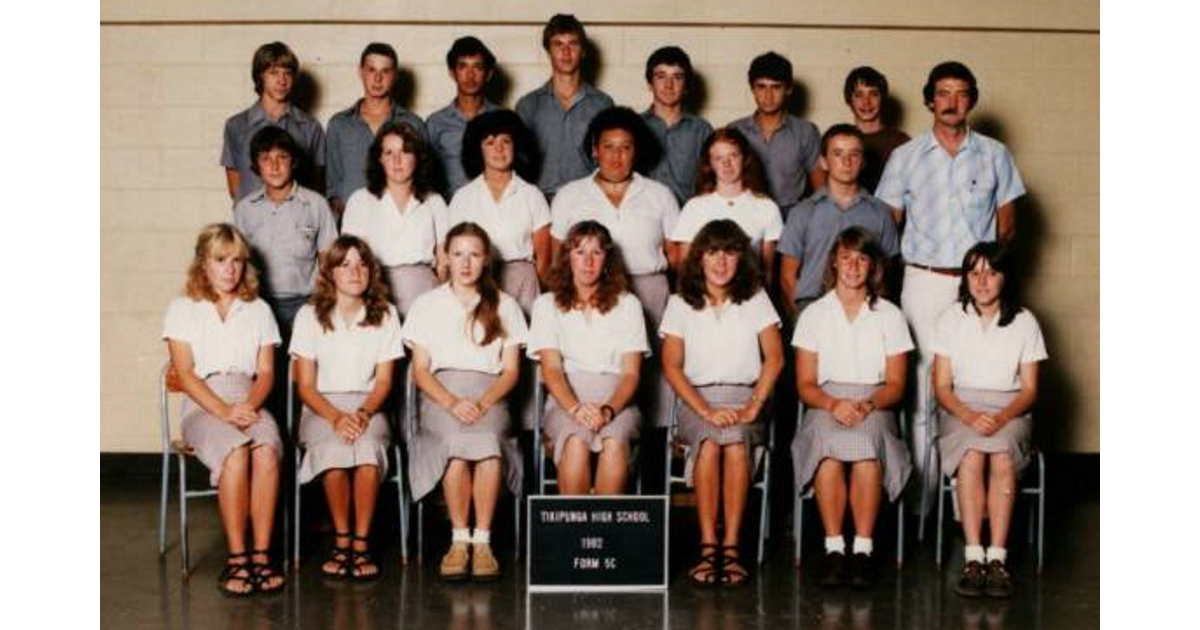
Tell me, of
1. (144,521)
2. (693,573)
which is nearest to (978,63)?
(693,573)

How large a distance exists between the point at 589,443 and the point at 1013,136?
309 cm

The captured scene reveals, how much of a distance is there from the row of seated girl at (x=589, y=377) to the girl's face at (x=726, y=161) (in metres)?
0.43

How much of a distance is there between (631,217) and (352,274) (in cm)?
117

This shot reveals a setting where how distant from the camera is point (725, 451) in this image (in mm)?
4914

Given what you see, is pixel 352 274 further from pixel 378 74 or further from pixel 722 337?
pixel 722 337

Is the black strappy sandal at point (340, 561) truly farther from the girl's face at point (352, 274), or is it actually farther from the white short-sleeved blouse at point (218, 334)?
the girl's face at point (352, 274)

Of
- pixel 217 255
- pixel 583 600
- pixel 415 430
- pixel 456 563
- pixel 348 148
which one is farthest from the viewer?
pixel 348 148

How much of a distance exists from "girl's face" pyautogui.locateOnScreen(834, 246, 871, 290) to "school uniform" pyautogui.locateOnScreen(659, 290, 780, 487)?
1.01ft

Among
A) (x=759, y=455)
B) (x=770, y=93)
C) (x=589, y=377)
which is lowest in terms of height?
(x=759, y=455)

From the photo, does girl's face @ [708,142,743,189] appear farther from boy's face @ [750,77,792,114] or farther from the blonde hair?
the blonde hair

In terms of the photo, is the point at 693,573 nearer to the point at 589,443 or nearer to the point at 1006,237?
the point at 589,443

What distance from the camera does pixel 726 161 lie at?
537 centimetres

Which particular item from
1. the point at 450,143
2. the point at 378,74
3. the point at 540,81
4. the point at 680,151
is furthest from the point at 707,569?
the point at 540,81

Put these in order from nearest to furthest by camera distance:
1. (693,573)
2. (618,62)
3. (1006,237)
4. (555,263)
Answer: (693,573)
(555,263)
(1006,237)
(618,62)
